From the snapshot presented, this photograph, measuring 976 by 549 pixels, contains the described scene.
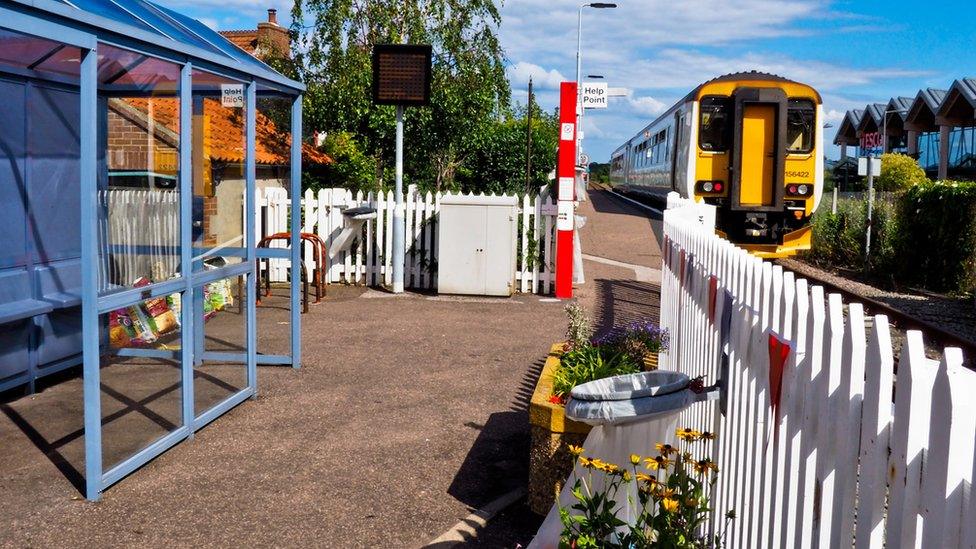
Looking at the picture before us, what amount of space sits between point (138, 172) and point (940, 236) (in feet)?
43.7

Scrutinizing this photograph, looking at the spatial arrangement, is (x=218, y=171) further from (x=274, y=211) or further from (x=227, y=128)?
(x=274, y=211)

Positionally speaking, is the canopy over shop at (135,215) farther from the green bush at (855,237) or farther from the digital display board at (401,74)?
the green bush at (855,237)

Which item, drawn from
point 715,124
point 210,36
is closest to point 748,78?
point 715,124

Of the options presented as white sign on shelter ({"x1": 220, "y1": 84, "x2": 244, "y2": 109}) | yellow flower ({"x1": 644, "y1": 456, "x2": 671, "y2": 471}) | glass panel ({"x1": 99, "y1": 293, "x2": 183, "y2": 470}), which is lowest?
glass panel ({"x1": 99, "y1": 293, "x2": 183, "y2": 470})

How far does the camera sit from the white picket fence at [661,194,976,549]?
163 centimetres

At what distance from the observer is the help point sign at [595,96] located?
25441mm

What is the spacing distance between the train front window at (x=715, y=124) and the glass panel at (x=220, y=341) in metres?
12.8

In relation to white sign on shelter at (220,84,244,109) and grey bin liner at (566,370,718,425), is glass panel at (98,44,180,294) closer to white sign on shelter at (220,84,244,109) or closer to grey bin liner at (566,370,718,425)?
white sign on shelter at (220,84,244,109)

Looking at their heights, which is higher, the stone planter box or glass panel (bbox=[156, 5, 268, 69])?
glass panel (bbox=[156, 5, 268, 69])

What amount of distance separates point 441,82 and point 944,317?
37.1 feet

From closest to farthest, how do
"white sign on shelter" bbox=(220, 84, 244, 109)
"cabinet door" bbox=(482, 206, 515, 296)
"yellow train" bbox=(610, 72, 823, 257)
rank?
1. "white sign on shelter" bbox=(220, 84, 244, 109)
2. "cabinet door" bbox=(482, 206, 515, 296)
3. "yellow train" bbox=(610, 72, 823, 257)

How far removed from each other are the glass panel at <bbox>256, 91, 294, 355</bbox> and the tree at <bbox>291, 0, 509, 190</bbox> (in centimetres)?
152

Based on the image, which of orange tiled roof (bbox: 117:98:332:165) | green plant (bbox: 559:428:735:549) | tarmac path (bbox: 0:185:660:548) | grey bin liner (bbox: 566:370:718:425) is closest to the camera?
green plant (bbox: 559:428:735:549)

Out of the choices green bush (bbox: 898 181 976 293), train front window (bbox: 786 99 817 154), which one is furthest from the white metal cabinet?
green bush (bbox: 898 181 976 293)
